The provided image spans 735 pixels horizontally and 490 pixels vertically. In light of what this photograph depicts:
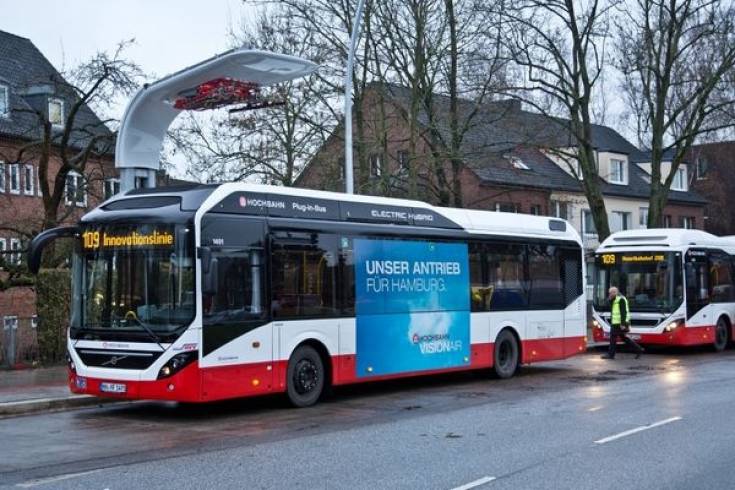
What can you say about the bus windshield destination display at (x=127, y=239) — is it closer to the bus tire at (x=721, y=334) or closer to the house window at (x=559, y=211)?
the bus tire at (x=721, y=334)

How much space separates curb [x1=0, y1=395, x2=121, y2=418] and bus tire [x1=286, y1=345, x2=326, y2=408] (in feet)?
10.3

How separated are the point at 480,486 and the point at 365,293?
22.8 feet

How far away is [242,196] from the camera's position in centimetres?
1305

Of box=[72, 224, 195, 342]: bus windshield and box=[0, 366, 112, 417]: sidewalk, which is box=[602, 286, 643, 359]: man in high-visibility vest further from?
box=[72, 224, 195, 342]: bus windshield

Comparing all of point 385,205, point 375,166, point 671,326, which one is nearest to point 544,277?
point 385,205

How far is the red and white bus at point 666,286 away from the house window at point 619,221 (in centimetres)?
3173

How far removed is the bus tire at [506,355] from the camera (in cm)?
1825

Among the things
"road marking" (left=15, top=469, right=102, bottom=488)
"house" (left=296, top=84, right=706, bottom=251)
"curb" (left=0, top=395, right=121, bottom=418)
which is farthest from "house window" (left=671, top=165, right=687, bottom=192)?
"road marking" (left=15, top=469, right=102, bottom=488)

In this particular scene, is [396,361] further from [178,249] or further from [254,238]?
[178,249]

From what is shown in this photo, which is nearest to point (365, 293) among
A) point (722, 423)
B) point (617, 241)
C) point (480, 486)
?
point (722, 423)

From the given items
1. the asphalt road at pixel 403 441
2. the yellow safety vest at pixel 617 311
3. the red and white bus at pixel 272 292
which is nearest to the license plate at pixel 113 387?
the red and white bus at pixel 272 292

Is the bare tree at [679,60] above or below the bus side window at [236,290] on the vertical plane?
above

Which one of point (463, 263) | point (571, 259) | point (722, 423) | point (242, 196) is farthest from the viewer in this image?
point (571, 259)

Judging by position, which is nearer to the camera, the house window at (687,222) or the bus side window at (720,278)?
the bus side window at (720,278)
